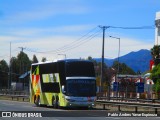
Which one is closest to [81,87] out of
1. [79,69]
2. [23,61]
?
[79,69]

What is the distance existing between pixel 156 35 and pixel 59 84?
217ft

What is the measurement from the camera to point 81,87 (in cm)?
3519

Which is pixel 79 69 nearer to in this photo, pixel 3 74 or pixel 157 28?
pixel 157 28

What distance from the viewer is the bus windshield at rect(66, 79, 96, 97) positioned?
34906 mm

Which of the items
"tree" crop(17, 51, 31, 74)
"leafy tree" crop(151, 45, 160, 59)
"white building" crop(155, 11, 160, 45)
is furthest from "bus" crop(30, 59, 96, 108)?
"tree" crop(17, 51, 31, 74)

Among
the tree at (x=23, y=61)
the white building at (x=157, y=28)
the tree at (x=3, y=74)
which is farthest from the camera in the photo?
the tree at (x=23, y=61)

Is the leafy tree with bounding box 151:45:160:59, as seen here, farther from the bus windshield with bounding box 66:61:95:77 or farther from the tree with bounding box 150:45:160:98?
the bus windshield with bounding box 66:61:95:77

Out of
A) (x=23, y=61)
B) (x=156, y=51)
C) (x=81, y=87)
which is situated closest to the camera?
(x=81, y=87)

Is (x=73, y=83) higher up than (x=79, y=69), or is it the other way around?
(x=79, y=69)

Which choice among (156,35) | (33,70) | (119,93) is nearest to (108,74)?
(156,35)

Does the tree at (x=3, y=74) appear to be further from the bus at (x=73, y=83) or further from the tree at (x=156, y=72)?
the bus at (x=73, y=83)

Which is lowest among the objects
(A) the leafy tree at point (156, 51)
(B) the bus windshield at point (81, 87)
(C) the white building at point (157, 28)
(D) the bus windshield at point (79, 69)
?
(B) the bus windshield at point (81, 87)

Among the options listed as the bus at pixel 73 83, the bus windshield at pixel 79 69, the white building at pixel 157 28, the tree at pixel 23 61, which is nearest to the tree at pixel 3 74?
the tree at pixel 23 61

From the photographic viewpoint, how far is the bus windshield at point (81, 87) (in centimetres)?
3491
